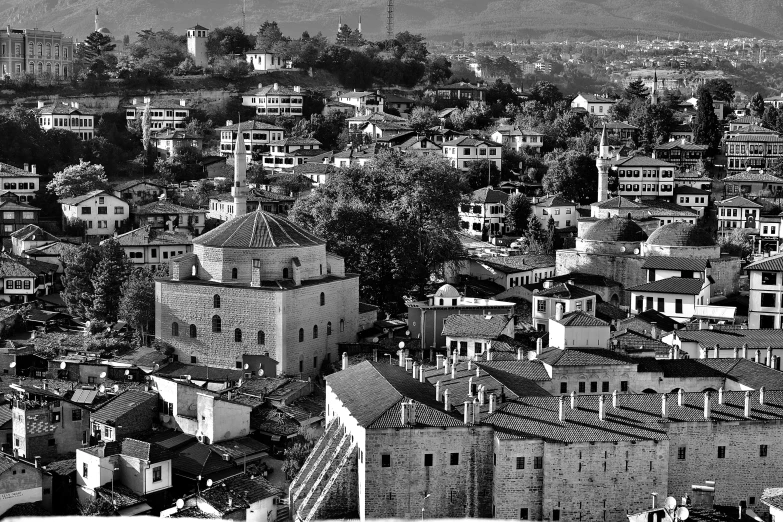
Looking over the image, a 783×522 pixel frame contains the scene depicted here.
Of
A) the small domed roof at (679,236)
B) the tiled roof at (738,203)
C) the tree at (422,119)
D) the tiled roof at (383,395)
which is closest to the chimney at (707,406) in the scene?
the tiled roof at (383,395)

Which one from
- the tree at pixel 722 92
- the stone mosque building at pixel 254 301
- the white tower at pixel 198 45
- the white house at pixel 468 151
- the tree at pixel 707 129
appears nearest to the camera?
the stone mosque building at pixel 254 301

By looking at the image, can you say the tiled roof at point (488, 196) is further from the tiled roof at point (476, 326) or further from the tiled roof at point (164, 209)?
the tiled roof at point (476, 326)

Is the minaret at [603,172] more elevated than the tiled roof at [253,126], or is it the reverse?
the tiled roof at [253,126]

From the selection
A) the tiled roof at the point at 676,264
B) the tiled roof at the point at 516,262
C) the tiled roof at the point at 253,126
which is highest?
the tiled roof at the point at 253,126

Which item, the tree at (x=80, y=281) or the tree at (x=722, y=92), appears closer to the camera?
the tree at (x=80, y=281)

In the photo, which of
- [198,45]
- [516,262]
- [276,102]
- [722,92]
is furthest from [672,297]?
[198,45]

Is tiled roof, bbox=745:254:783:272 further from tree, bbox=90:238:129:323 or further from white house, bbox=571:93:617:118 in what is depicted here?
white house, bbox=571:93:617:118

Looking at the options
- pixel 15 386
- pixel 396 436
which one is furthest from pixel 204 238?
pixel 396 436
